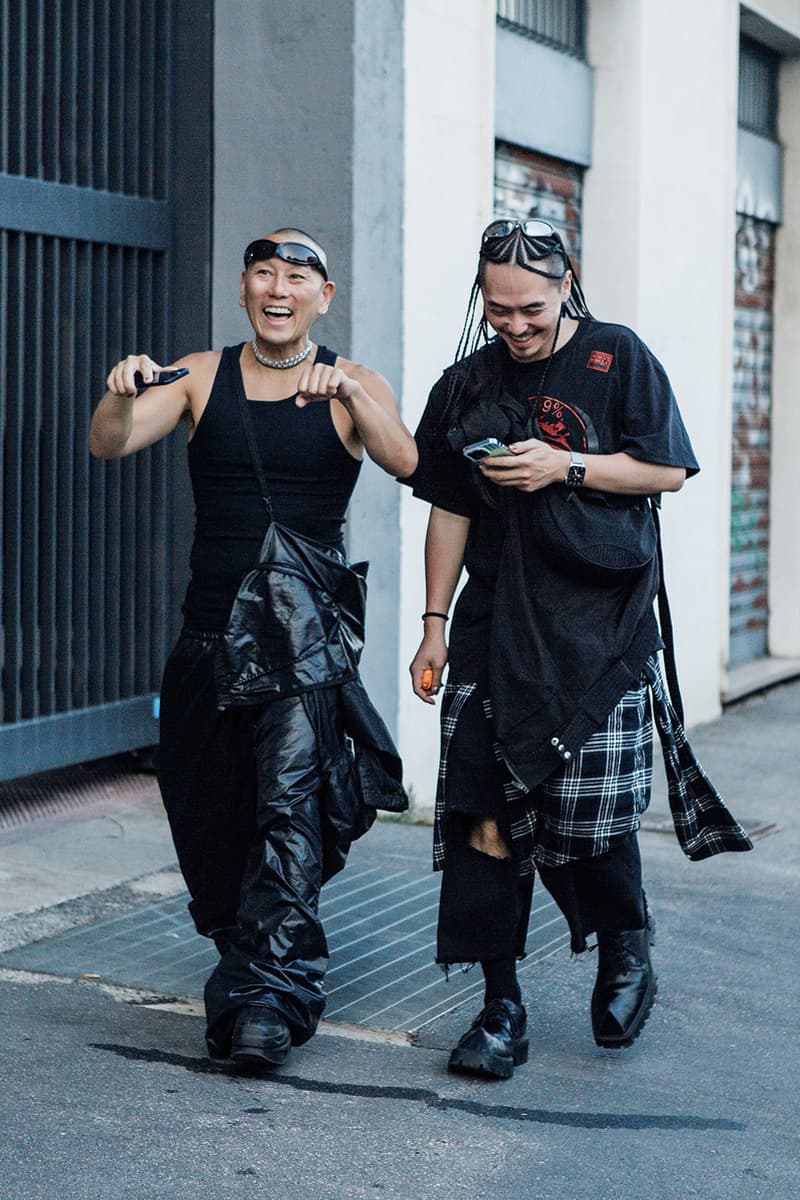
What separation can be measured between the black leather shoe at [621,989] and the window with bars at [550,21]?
15.6ft

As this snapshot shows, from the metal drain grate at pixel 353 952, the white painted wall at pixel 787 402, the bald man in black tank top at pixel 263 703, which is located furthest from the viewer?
the white painted wall at pixel 787 402

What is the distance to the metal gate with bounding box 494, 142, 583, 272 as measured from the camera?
25.5ft

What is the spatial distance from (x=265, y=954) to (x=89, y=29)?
3.66m

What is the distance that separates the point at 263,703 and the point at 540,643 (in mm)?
677

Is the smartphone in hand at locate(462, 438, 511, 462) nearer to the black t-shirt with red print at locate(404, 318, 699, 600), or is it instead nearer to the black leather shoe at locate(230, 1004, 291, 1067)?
the black t-shirt with red print at locate(404, 318, 699, 600)

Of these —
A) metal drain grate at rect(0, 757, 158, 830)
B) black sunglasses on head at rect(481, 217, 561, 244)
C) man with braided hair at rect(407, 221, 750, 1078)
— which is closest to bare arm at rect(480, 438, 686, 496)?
man with braided hair at rect(407, 221, 750, 1078)

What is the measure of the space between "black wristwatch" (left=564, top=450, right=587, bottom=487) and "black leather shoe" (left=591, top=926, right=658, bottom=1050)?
1.09m

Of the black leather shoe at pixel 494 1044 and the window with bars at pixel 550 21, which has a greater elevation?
the window with bars at pixel 550 21

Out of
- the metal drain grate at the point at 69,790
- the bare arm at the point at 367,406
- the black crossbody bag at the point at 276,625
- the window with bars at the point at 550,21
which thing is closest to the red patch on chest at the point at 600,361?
the bare arm at the point at 367,406

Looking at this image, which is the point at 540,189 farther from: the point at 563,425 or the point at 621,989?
the point at 621,989

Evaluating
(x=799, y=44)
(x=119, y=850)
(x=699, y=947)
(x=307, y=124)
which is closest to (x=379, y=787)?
(x=699, y=947)

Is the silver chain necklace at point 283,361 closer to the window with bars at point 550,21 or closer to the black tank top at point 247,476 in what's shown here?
the black tank top at point 247,476

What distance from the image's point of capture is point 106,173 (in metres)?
6.33

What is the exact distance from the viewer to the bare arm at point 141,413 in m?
4.04
